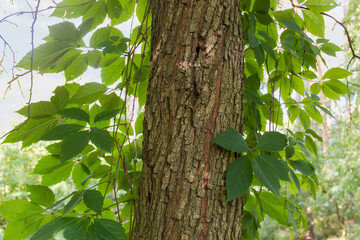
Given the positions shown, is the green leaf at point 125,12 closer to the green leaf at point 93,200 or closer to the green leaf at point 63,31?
the green leaf at point 63,31

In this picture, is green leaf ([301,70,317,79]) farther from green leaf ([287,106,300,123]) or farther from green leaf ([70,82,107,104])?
green leaf ([70,82,107,104])

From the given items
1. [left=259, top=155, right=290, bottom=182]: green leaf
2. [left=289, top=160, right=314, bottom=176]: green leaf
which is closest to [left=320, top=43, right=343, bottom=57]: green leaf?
[left=289, top=160, right=314, bottom=176]: green leaf

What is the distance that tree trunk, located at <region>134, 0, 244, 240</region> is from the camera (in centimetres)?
65

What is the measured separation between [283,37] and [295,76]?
0.13 metres

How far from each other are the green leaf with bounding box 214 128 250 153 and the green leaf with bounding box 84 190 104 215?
0.27 meters

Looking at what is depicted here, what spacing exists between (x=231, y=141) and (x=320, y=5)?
0.58 metres

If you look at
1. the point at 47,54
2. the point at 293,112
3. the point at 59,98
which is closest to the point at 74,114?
the point at 59,98

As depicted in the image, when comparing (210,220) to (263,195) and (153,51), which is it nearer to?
(263,195)

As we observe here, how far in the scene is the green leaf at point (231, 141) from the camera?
2.13 ft

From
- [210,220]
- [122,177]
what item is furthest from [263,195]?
[122,177]

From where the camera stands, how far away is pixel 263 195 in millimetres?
877

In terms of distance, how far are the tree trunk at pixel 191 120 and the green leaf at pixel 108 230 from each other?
0.06 metres

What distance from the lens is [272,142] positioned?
0.69 meters

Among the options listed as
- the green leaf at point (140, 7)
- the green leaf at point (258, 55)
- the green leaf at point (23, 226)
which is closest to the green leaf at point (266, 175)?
the green leaf at point (258, 55)
